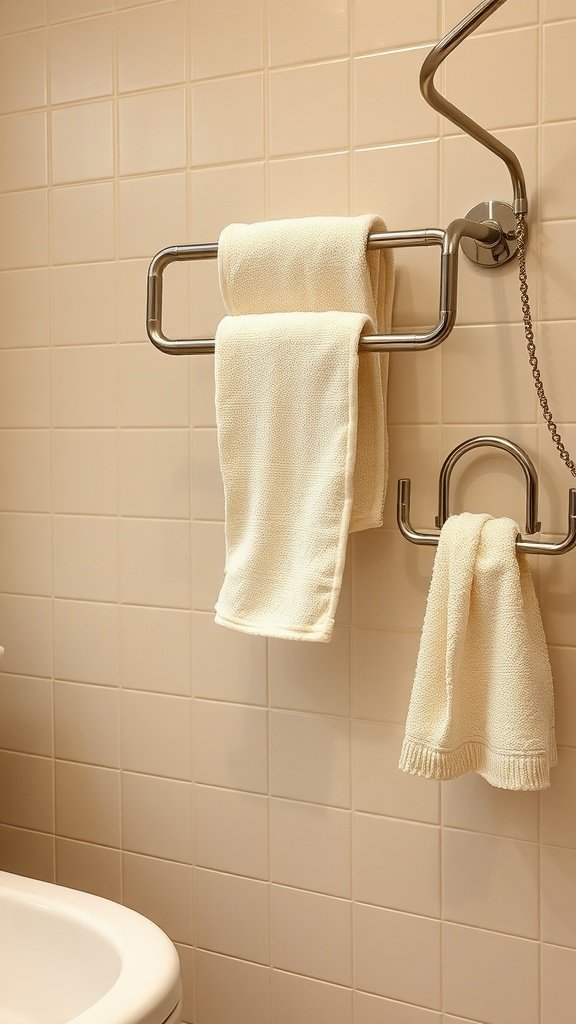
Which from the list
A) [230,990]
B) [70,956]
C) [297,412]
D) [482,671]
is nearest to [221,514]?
[297,412]

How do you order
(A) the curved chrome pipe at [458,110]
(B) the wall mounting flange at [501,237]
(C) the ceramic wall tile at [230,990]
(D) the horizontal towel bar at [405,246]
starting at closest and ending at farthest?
1. (A) the curved chrome pipe at [458,110]
2. (D) the horizontal towel bar at [405,246]
3. (B) the wall mounting flange at [501,237]
4. (C) the ceramic wall tile at [230,990]

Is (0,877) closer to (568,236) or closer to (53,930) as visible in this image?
(53,930)

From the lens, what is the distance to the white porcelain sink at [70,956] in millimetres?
1037

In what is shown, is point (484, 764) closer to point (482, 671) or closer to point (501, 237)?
point (482, 671)

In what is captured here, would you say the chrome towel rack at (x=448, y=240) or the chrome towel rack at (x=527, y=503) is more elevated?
the chrome towel rack at (x=448, y=240)

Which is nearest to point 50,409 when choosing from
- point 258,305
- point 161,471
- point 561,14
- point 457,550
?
point 161,471

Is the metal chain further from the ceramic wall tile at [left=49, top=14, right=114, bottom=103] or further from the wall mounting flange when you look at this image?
the ceramic wall tile at [left=49, top=14, right=114, bottom=103]

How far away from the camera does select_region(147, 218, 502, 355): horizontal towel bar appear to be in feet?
3.39

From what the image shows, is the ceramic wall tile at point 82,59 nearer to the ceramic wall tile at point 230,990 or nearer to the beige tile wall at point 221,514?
the beige tile wall at point 221,514

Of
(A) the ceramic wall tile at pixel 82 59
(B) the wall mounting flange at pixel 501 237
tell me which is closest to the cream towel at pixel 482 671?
(B) the wall mounting flange at pixel 501 237

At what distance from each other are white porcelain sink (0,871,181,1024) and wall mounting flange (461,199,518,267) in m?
0.91

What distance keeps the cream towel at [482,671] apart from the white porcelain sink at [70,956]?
1.20 ft

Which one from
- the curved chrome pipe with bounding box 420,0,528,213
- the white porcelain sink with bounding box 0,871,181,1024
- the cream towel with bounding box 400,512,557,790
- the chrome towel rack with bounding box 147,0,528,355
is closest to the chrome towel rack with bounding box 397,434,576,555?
the cream towel with bounding box 400,512,557,790

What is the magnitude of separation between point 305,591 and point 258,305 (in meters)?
0.37
